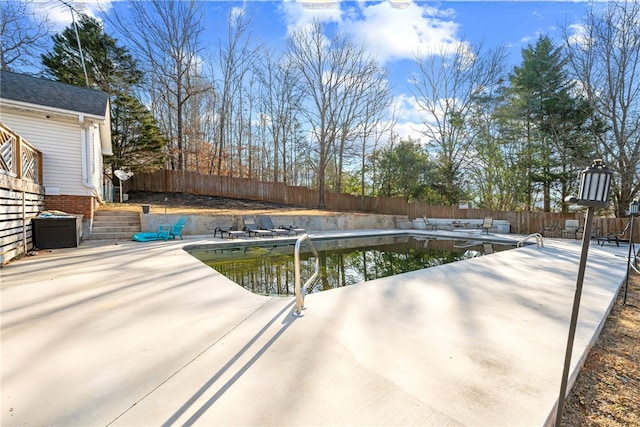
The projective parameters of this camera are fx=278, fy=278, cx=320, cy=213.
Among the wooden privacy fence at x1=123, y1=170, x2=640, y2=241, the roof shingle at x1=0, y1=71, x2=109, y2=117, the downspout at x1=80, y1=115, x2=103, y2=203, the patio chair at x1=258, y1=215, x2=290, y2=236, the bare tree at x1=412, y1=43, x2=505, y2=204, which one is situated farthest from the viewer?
the bare tree at x1=412, y1=43, x2=505, y2=204

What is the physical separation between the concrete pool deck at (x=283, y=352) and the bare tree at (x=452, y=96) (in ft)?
54.3

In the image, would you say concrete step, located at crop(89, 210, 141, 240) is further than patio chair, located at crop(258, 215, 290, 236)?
No

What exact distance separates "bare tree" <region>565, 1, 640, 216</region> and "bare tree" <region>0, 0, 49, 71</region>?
86.7ft

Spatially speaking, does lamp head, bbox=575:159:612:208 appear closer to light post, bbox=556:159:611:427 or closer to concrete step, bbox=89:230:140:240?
light post, bbox=556:159:611:427

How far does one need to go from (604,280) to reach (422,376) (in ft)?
16.7

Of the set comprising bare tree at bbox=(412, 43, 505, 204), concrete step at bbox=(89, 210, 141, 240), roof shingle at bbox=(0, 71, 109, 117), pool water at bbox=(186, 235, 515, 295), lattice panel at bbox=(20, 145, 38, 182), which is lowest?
pool water at bbox=(186, 235, 515, 295)

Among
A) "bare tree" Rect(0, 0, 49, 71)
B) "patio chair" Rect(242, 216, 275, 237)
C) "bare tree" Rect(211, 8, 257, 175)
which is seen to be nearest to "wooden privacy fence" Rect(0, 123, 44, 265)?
"patio chair" Rect(242, 216, 275, 237)

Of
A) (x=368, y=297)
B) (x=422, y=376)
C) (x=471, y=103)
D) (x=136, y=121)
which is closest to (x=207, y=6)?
(x=136, y=121)

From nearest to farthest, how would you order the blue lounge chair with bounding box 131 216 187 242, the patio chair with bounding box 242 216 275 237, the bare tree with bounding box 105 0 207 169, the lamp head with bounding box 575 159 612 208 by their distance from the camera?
the lamp head with bounding box 575 159 612 208, the blue lounge chair with bounding box 131 216 187 242, the patio chair with bounding box 242 216 275 237, the bare tree with bounding box 105 0 207 169

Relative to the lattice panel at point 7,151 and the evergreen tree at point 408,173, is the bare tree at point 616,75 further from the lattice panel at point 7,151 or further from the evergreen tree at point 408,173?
the lattice panel at point 7,151

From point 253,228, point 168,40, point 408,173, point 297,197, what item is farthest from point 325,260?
point 168,40

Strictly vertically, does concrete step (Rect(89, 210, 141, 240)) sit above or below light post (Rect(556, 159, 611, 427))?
below

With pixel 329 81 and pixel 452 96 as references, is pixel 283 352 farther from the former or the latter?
pixel 452 96

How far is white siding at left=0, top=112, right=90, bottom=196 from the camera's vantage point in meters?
8.15
